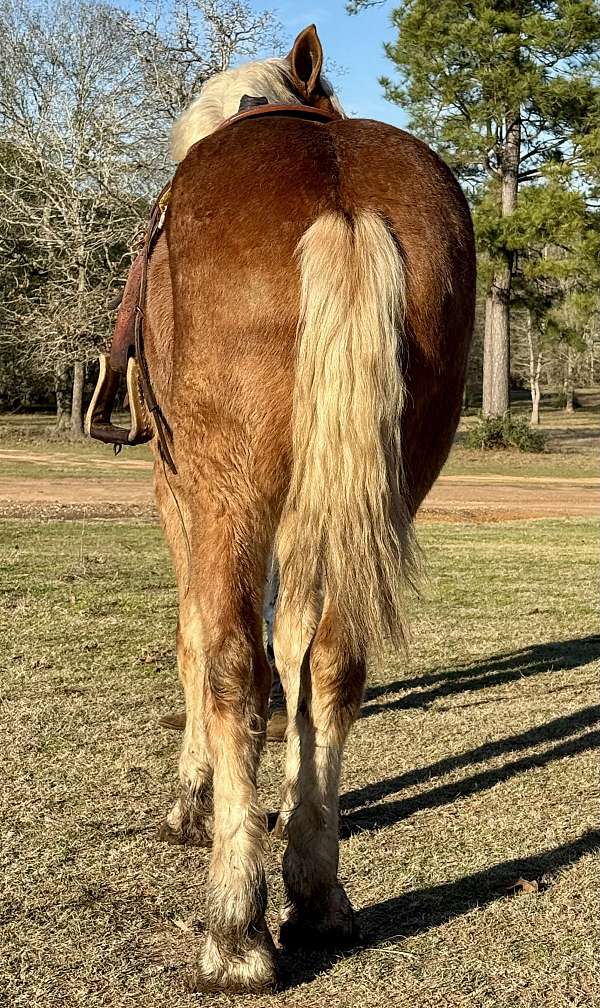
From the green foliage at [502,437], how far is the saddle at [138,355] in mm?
24199

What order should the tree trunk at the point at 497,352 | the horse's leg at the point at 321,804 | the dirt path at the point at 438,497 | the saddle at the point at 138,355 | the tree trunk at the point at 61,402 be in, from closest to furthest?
the horse's leg at the point at 321,804, the saddle at the point at 138,355, the dirt path at the point at 438,497, the tree trunk at the point at 497,352, the tree trunk at the point at 61,402

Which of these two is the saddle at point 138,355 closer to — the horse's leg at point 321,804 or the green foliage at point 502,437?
the horse's leg at point 321,804

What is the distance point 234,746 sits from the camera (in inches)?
115

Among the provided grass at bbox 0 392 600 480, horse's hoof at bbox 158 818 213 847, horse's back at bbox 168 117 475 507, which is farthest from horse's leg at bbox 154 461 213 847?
grass at bbox 0 392 600 480

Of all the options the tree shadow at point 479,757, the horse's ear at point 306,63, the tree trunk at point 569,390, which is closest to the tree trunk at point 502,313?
the tree shadow at point 479,757

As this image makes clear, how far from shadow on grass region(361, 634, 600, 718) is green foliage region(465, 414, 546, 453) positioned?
67.7ft

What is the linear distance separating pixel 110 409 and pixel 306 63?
6.00 ft

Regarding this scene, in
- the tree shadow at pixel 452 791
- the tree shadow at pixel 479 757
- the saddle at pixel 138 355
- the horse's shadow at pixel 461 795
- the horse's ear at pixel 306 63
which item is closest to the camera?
the horse's shadow at pixel 461 795

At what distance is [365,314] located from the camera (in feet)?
9.16

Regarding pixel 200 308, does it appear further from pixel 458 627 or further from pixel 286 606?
pixel 458 627

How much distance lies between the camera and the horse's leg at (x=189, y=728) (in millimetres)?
3977

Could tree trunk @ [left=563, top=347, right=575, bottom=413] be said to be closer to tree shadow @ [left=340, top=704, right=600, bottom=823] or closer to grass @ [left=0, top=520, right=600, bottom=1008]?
grass @ [left=0, top=520, right=600, bottom=1008]

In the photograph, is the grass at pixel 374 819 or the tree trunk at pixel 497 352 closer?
the grass at pixel 374 819

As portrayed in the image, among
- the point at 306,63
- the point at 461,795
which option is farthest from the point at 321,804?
the point at 306,63
